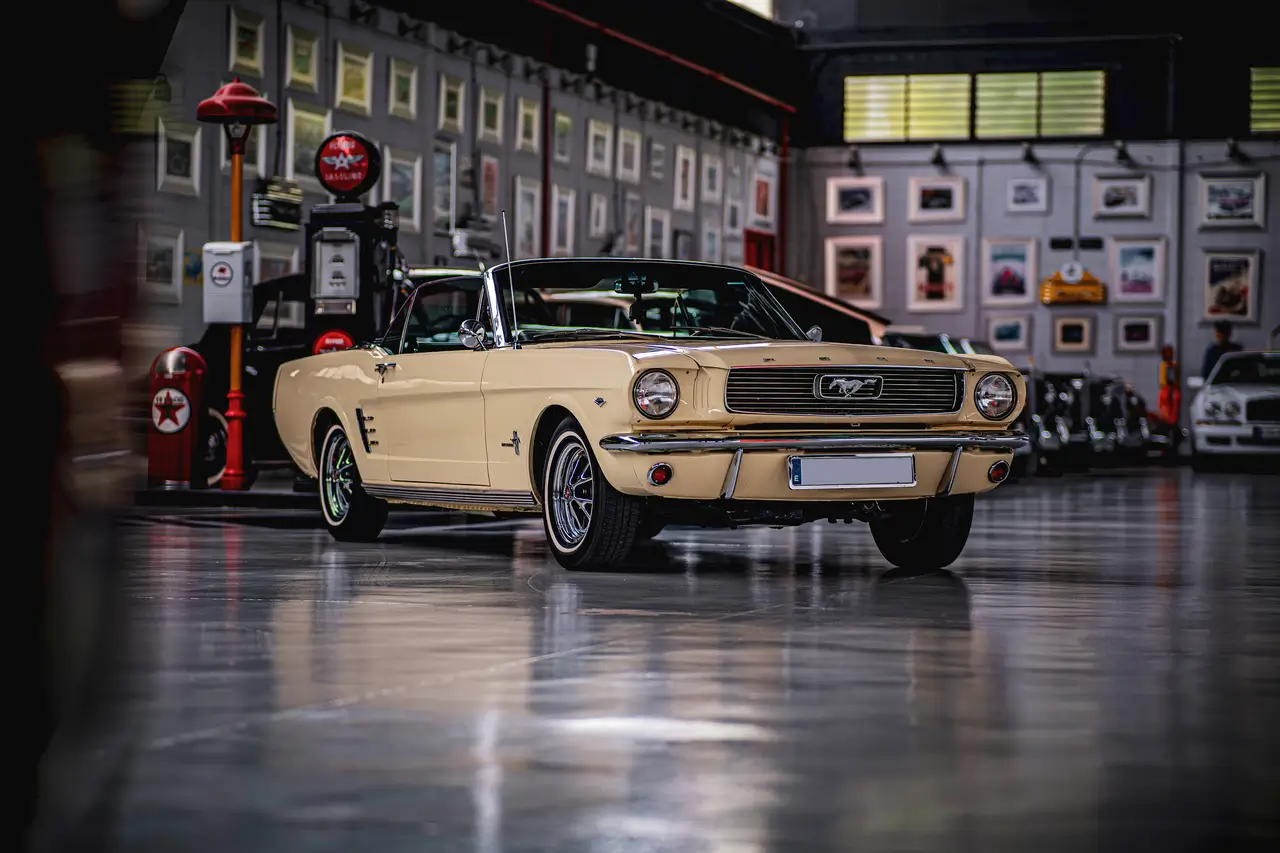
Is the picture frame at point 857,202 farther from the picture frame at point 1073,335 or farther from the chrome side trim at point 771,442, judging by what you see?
the chrome side trim at point 771,442

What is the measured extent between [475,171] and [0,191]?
23.2 meters

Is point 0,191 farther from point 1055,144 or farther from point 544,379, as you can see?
point 1055,144

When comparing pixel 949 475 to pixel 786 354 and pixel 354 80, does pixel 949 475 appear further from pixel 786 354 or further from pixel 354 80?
pixel 354 80

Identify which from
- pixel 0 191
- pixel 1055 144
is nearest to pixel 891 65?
pixel 1055 144

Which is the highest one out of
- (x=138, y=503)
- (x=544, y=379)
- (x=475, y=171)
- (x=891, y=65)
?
(x=891, y=65)

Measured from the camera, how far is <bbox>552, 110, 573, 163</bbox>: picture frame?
2927 centimetres

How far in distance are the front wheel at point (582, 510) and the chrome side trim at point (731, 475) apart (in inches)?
20.1

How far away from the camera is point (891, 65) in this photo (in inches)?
1587

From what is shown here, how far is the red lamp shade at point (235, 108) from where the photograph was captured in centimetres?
1762

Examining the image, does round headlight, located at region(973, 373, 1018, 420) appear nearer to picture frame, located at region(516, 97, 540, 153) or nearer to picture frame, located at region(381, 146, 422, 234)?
picture frame, located at region(381, 146, 422, 234)

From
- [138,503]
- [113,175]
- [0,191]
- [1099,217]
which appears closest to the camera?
[0,191]

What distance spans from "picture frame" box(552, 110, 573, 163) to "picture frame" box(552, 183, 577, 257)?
424 mm

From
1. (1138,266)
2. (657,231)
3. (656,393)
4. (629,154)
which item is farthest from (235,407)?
(1138,266)

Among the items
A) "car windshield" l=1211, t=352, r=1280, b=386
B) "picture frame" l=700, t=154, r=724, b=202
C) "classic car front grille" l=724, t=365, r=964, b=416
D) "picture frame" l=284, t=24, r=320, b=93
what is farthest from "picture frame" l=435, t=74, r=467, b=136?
Answer: "classic car front grille" l=724, t=365, r=964, b=416
